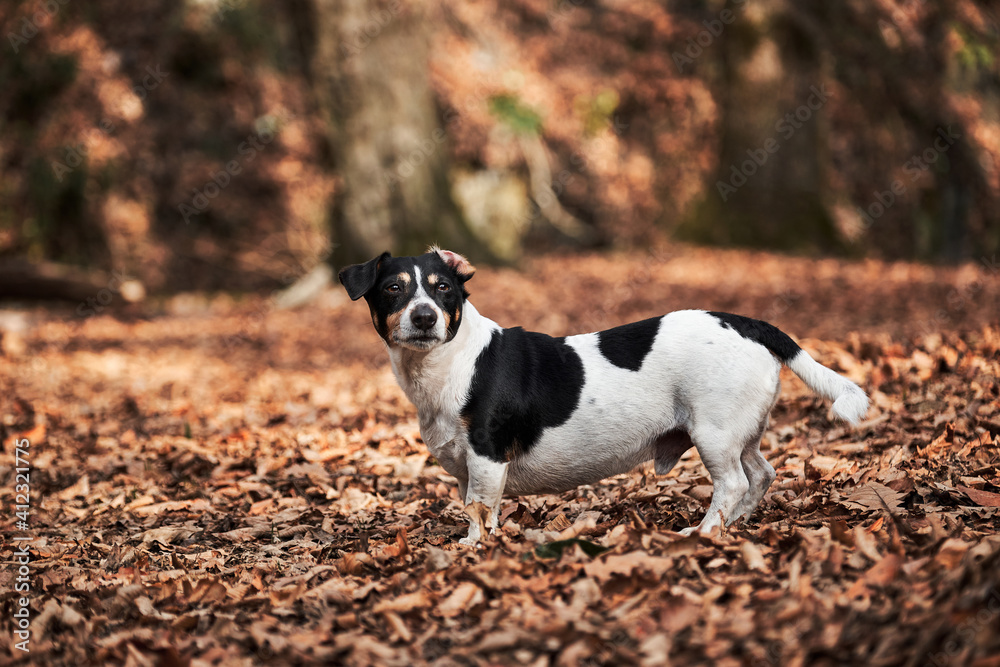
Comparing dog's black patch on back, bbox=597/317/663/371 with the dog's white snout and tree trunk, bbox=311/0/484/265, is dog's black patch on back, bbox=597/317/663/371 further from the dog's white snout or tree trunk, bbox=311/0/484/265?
tree trunk, bbox=311/0/484/265

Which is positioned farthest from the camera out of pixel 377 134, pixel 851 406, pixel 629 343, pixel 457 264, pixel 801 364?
pixel 377 134

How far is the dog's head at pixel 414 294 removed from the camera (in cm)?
421

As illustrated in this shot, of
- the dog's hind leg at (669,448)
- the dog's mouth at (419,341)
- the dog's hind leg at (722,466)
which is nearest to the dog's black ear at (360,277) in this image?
the dog's mouth at (419,341)

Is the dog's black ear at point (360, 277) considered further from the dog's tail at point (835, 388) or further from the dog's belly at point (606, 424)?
the dog's tail at point (835, 388)

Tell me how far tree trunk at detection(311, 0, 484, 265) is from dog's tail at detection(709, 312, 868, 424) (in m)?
8.88

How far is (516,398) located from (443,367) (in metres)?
0.40

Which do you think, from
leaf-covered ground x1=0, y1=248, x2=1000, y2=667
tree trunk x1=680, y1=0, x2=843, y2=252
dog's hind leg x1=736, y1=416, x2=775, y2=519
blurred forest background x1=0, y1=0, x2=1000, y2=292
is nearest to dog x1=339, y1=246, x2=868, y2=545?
dog's hind leg x1=736, y1=416, x2=775, y2=519

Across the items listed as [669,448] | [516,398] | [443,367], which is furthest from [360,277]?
[669,448]

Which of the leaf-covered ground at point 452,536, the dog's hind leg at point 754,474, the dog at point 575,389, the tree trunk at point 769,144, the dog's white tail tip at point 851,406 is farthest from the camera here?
the tree trunk at point 769,144

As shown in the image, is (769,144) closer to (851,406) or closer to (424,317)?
(851,406)

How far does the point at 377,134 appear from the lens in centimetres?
1325

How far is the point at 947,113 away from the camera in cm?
1285

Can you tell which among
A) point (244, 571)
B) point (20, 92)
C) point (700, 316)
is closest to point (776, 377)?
point (700, 316)

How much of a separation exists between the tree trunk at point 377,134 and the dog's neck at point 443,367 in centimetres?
853
